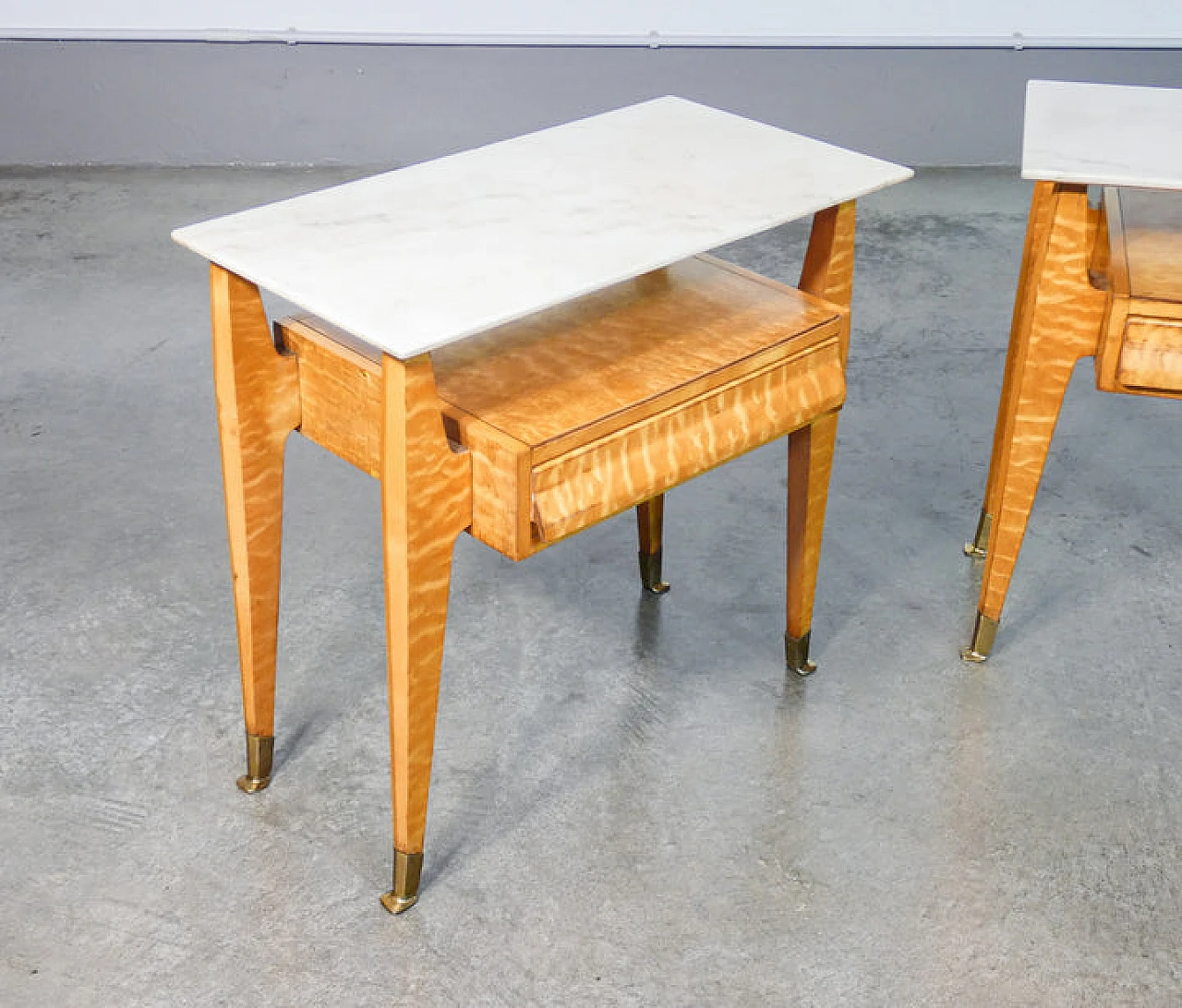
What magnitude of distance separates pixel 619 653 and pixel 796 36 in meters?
2.40

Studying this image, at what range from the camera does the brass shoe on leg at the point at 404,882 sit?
1.85 metres

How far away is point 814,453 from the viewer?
212 centimetres

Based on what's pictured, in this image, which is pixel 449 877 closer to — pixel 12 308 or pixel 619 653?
pixel 619 653

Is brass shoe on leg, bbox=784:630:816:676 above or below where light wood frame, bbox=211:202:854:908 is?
below

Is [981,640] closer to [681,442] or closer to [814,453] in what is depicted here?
[814,453]

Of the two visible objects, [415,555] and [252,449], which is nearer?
[415,555]

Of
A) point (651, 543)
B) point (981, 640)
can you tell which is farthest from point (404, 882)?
point (981, 640)

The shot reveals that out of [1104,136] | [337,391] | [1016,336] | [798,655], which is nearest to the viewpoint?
[337,391]

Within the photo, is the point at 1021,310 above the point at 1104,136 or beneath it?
beneath

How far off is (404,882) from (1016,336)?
52.7 inches

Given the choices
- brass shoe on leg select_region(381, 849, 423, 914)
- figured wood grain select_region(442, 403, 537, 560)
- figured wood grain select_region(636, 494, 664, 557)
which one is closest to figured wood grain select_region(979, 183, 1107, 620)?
figured wood grain select_region(636, 494, 664, 557)

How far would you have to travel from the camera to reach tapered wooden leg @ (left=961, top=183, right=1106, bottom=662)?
6.66ft

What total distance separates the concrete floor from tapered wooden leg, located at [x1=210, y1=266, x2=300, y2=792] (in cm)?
21

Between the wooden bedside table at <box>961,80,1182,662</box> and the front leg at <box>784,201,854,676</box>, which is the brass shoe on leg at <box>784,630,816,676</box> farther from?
the wooden bedside table at <box>961,80,1182,662</box>
